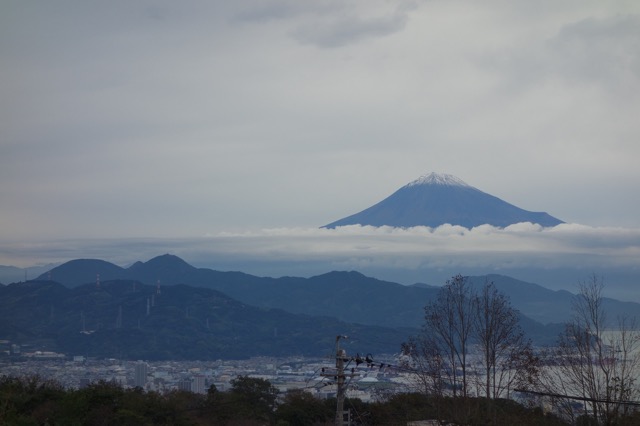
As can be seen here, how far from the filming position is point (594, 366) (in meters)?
21.0

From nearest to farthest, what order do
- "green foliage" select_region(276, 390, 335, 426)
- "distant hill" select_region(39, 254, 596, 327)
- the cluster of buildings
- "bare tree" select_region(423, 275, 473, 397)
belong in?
"bare tree" select_region(423, 275, 473, 397) < "green foliage" select_region(276, 390, 335, 426) < the cluster of buildings < "distant hill" select_region(39, 254, 596, 327)

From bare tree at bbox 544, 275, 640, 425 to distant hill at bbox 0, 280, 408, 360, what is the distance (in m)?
49.7

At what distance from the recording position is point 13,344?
7400 centimetres

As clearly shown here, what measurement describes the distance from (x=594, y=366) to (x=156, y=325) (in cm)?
6888

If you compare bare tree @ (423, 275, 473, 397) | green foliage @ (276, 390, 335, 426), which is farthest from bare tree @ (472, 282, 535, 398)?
green foliage @ (276, 390, 335, 426)

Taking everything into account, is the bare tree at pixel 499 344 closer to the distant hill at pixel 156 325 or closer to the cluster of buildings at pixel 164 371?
the cluster of buildings at pixel 164 371

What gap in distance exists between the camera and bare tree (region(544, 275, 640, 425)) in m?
19.0

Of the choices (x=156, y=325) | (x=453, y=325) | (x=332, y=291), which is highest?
(x=453, y=325)

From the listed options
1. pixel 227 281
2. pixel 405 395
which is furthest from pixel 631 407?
pixel 227 281

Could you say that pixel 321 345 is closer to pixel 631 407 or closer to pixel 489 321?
pixel 489 321

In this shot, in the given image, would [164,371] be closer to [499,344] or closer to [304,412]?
[304,412]

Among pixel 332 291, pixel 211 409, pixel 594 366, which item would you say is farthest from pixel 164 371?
pixel 594 366

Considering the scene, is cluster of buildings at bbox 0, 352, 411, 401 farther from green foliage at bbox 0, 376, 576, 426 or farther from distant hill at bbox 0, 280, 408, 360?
green foliage at bbox 0, 376, 576, 426

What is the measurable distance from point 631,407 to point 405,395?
11268 millimetres
